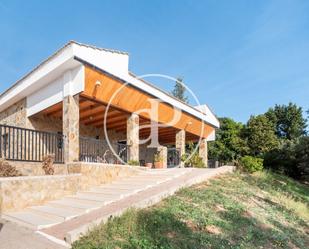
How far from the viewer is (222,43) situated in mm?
13164

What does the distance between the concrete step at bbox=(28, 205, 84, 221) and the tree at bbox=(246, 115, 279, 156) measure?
2112 centimetres

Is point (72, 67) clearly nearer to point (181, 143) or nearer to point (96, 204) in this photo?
point (96, 204)

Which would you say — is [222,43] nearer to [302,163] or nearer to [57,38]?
[57,38]

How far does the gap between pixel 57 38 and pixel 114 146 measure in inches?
203

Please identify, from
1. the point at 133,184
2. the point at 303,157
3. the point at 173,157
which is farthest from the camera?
the point at 303,157

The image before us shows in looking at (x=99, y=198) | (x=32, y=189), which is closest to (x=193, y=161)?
(x=99, y=198)

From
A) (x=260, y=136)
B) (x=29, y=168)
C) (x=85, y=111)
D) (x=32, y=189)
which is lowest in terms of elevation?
(x=32, y=189)

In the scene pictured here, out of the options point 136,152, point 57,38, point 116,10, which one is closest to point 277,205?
point 136,152

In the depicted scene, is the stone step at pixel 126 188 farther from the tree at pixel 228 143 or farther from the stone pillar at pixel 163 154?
the tree at pixel 228 143

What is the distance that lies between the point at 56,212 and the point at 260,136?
21.8 metres

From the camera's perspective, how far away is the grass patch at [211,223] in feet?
19.4

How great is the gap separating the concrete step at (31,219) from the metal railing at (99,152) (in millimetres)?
5275

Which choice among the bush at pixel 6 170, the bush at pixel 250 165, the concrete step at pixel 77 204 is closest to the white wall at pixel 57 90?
the bush at pixel 6 170

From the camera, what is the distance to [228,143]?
98.5 ft
